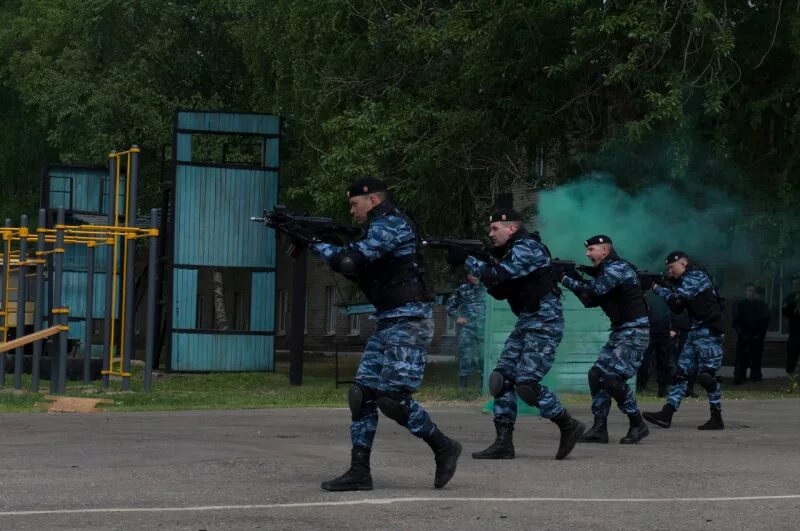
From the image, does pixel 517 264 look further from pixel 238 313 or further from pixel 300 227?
pixel 238 313

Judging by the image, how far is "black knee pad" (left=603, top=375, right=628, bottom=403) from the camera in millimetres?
12945

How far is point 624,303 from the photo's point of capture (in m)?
13.1

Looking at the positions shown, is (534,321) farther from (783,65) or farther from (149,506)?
(783,65)

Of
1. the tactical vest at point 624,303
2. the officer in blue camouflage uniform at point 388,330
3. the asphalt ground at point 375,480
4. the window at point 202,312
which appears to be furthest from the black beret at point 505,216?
the window at point 202,312

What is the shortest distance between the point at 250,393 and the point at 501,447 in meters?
11.8

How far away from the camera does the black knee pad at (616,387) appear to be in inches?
510

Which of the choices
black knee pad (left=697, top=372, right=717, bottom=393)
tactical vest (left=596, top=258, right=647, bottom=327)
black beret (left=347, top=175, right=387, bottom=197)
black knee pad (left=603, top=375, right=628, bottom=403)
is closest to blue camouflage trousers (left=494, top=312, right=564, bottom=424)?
black knee pad (left=603, top=375, right=628, bottom=403)

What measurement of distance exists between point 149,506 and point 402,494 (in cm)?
156

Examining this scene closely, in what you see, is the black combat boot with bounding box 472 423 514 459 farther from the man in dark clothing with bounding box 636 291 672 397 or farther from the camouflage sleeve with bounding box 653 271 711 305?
the man in dark clothing with bounding box 636 291 672 397

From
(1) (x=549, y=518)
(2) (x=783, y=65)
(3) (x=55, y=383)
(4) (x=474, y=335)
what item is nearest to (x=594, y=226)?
(4) (x=474, y=335)

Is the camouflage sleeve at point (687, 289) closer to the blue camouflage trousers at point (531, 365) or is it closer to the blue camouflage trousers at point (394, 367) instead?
the blue camouflage trousers at point (531, 365)

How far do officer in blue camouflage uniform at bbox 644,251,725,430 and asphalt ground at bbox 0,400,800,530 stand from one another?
1.00 feet

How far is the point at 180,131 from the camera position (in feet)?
90.8

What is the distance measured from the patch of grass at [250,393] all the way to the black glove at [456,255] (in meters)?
8.15
